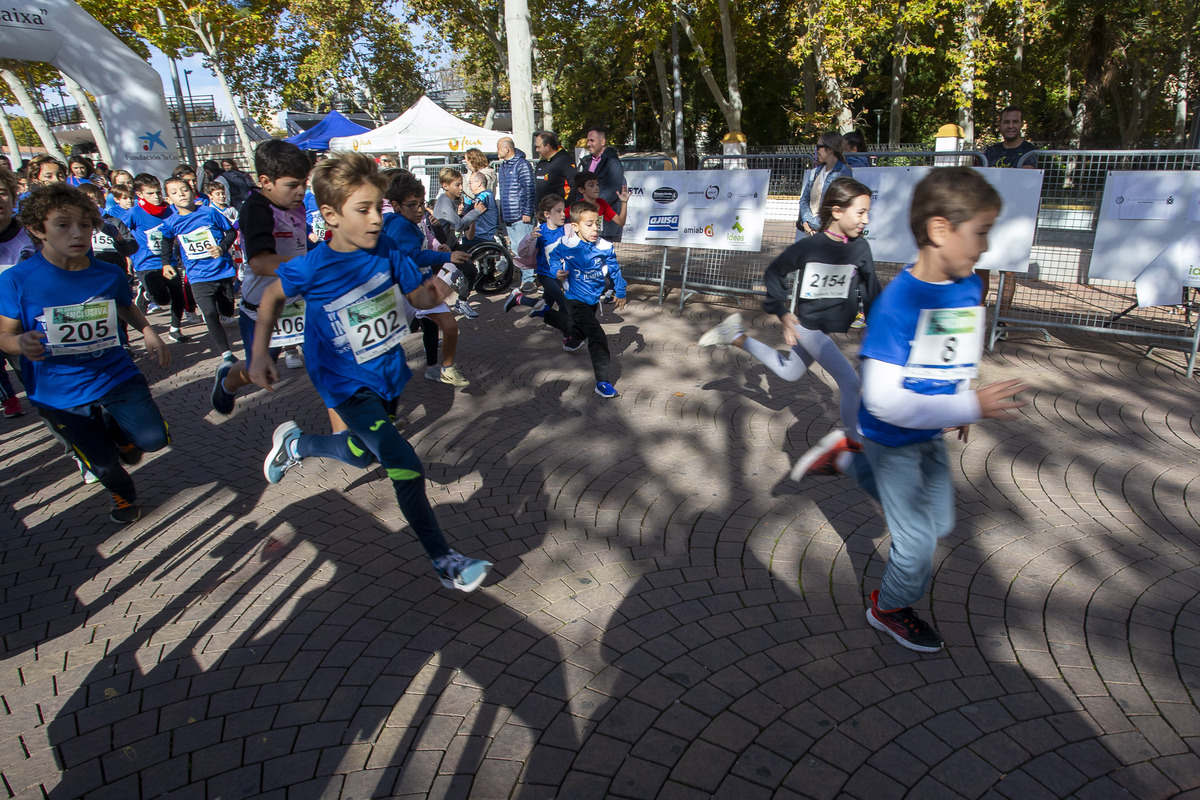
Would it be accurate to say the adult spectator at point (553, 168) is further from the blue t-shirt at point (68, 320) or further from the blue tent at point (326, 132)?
the blue tent at point (326, 132)

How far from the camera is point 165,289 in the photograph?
29.0 ft

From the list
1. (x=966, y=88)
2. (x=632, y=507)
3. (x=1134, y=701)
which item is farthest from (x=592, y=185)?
(x=966, y=88)

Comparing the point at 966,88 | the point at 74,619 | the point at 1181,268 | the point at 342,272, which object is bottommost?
the point at 74,619

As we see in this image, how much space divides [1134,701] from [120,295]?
17.5ft

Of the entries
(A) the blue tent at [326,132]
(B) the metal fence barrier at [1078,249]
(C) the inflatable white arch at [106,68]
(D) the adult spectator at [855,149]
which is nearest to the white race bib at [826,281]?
(B) the metal fence barrier at [1078,249]

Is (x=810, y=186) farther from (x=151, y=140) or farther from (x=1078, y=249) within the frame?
(x=151, y=140)

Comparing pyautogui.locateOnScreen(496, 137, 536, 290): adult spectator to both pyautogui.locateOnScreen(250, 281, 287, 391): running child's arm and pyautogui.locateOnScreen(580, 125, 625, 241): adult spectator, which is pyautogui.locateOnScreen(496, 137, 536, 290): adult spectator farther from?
pyautogui.locateOnScreen(250, 281, 287, 391): running child's arm

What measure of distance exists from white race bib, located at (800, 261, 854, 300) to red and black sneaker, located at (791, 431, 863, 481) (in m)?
1.40

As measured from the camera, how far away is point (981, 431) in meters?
5.24

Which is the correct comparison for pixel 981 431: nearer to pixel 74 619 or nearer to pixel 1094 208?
pixel 1094 208

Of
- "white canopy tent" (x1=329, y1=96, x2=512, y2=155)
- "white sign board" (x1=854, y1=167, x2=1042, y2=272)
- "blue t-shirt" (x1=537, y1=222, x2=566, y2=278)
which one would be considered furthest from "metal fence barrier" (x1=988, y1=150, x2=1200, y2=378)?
"white canopy tent" (x1=329, y1=96, x2=512, y2=155)

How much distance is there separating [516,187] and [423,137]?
34.7 feet

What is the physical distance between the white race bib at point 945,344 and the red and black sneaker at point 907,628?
41.0 inches

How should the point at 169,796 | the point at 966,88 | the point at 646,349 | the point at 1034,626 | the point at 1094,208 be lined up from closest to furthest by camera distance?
the point at 169,796, the point at 1034,626, the point at 1094,208, the point at 646,349, the point at 966,88
